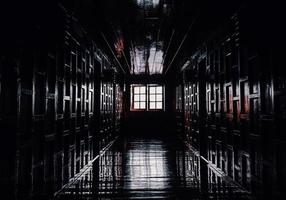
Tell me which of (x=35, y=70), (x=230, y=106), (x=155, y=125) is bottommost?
(x=155, y=125)

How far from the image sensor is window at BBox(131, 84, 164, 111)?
66.8 feet

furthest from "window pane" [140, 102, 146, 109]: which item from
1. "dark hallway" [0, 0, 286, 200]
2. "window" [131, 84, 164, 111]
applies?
"dark hallway" [0, 0, 286, 200]

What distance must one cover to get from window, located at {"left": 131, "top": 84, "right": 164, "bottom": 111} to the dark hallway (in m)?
11.3

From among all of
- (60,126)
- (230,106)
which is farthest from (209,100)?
(60,126)

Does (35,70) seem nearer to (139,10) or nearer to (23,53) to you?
(23,53)

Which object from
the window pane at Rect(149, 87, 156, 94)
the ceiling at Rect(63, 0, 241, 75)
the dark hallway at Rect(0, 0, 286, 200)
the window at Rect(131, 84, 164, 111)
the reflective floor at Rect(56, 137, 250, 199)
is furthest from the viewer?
the window pane at Rect(149, 87, 156, 94)

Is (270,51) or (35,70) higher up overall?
(270,51)

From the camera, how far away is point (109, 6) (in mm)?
6023

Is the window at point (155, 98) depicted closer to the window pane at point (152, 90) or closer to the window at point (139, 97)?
the window pane at point (152, 90)

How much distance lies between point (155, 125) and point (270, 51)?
16.1 metres

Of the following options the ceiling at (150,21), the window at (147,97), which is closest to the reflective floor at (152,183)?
the ceiling at (150,21)

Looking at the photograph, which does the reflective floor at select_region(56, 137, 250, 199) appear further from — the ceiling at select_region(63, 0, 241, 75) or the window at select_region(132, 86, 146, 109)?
the window at select_region(132, 86, 146, 109)

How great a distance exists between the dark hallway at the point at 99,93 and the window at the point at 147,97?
11.3 m

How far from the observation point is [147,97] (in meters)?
20.4
